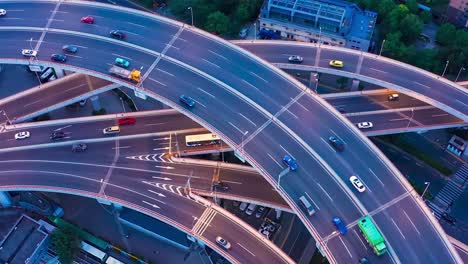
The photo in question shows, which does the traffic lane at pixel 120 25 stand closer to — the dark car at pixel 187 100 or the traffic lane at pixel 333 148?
the dark car at pixel 187 100

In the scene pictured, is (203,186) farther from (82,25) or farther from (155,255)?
(82,25)

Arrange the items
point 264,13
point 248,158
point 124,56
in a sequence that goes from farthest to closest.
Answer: point 264,13 → point 124,56 → point 248,158

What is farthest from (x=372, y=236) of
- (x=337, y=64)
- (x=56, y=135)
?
(x=56, y=135)

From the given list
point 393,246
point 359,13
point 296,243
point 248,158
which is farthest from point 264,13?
point 393,246

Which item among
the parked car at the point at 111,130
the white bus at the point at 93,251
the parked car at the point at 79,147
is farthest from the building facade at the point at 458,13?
the white bus at the point at 93,251

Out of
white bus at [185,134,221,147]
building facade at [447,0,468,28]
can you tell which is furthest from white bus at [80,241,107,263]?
building facade at [447,0,468,28]
